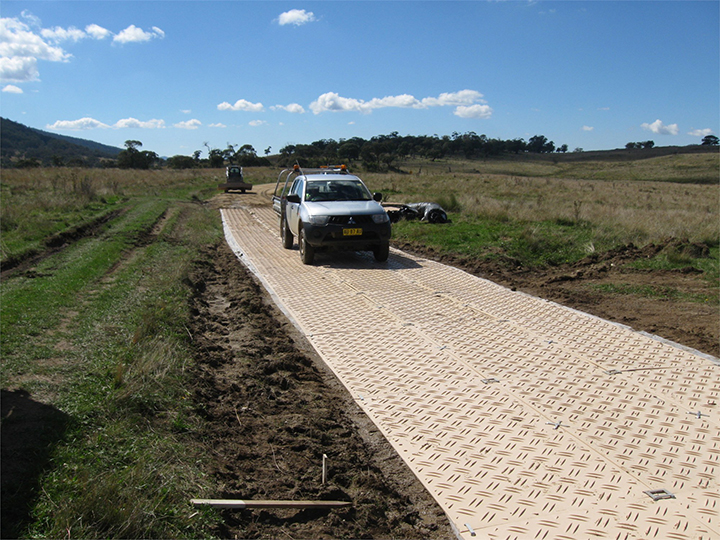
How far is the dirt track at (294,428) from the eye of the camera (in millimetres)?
3326

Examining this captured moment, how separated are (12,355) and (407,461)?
4113mm

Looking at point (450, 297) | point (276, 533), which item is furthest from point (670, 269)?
point (276, 533)

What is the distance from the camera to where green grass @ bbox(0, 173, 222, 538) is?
298cm

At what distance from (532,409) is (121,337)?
4492 mm

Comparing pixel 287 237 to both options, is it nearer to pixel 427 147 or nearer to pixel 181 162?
pixel 181 162

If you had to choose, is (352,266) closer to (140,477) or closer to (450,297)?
(450,297)

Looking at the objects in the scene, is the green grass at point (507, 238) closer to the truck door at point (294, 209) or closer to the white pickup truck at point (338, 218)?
the white pickup truck at point (338, 218)

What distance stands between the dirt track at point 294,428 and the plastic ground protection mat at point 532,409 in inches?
8.1

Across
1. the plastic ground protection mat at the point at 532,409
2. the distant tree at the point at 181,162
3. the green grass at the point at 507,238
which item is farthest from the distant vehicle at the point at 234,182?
the distant tree at the point at 181,162

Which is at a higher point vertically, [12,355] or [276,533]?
[12,355]

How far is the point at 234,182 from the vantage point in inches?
1463

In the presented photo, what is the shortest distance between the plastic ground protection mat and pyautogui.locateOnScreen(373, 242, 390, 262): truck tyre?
290 cm

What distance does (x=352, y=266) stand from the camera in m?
11.5

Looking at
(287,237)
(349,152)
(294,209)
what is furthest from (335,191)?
(349,152)
